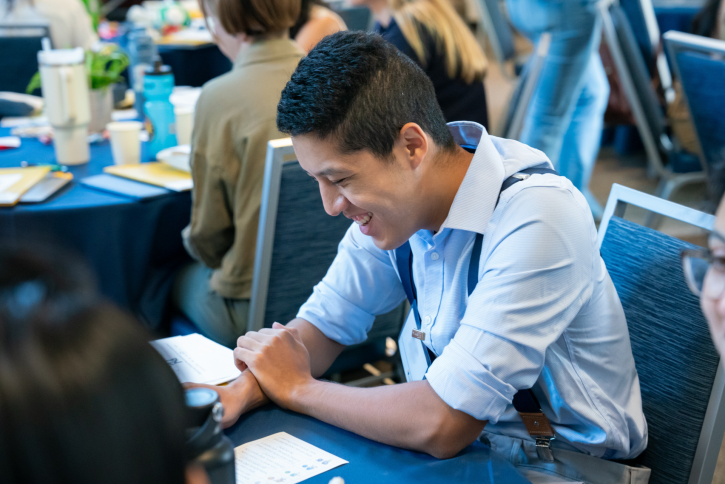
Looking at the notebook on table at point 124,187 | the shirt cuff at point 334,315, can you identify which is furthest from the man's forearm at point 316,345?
the notebook on table at point 124,187

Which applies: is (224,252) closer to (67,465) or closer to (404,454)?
(404,454)

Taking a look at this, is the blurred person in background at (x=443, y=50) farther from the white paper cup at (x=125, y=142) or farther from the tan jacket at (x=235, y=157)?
the white paper cup at (x=125, y=142)

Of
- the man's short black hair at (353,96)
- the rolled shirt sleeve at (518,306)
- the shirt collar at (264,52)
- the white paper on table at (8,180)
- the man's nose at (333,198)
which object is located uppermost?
the man's short black hair at (353,96)

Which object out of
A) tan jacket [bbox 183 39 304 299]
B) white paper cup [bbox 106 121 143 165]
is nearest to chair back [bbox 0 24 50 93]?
white paper cup [bbox 106 121 143 165]

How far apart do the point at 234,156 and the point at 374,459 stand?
3.36 ft

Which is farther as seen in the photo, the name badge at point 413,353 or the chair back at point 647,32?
the chair back at point 647,32

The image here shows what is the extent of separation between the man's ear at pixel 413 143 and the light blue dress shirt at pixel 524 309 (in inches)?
3.3

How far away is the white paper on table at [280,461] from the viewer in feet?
2.84

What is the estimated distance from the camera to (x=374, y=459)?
0.92 meters

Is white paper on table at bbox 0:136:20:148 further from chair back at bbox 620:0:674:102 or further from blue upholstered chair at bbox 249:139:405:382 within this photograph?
chair back at bbox 620:0:674:102

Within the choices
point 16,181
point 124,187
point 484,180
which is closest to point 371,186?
point 484,180

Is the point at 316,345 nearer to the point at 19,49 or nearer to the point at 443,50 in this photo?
the point at 443,50

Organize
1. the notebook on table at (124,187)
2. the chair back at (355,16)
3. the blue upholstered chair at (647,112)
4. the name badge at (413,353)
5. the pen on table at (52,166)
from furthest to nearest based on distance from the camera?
the chair back at (355,16) → the blue upholstered chair at (647,112) → the pen on table at (52,166) → the notebook on table at (124,187) → the name badge at (413,353)

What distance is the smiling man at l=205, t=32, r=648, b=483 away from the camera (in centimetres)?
94
